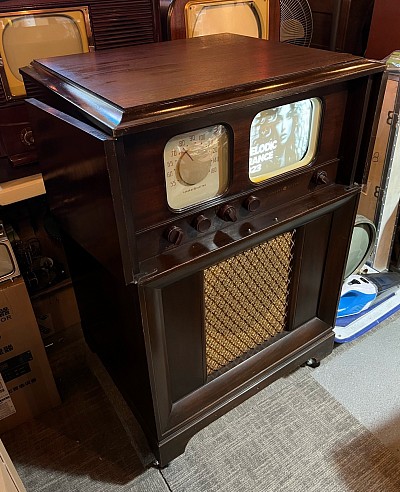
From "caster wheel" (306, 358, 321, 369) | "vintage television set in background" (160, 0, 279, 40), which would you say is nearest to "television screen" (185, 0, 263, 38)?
A: "vintage television set in background" (160, 0, 279, 40)

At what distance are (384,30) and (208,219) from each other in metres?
1.11

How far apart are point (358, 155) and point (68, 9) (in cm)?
81

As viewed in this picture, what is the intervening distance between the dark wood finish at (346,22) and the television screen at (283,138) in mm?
1080

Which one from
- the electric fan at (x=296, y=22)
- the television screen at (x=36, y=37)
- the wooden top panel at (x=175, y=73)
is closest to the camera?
the wooden top panel at (x=175, y=73)

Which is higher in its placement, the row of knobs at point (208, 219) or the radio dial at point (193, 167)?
the radio dial at point (193, 167)

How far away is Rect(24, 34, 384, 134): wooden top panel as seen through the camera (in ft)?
2.43

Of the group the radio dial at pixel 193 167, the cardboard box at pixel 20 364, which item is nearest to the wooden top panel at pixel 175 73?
the radio dial at pixel 193 167

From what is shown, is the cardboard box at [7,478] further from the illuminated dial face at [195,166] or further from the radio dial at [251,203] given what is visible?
the radio dial at [251,203]

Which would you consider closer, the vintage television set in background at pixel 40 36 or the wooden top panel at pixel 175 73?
the wooden top panel at pixel 175 73

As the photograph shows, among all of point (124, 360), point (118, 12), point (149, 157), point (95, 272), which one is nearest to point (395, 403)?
point (124, 360)

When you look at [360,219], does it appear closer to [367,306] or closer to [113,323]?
[367,306]

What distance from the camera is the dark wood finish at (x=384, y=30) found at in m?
1.48

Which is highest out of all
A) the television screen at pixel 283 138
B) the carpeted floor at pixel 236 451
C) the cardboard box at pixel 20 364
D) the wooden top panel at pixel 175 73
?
the wooden top panel at pixel 175 73

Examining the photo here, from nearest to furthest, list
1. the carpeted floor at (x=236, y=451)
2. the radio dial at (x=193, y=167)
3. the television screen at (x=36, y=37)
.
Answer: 1. the radio dial at (x=193, y=167)
2. the television screen at (x=36, y=37)
3. the carpeted floor at (x=236, y=451)
